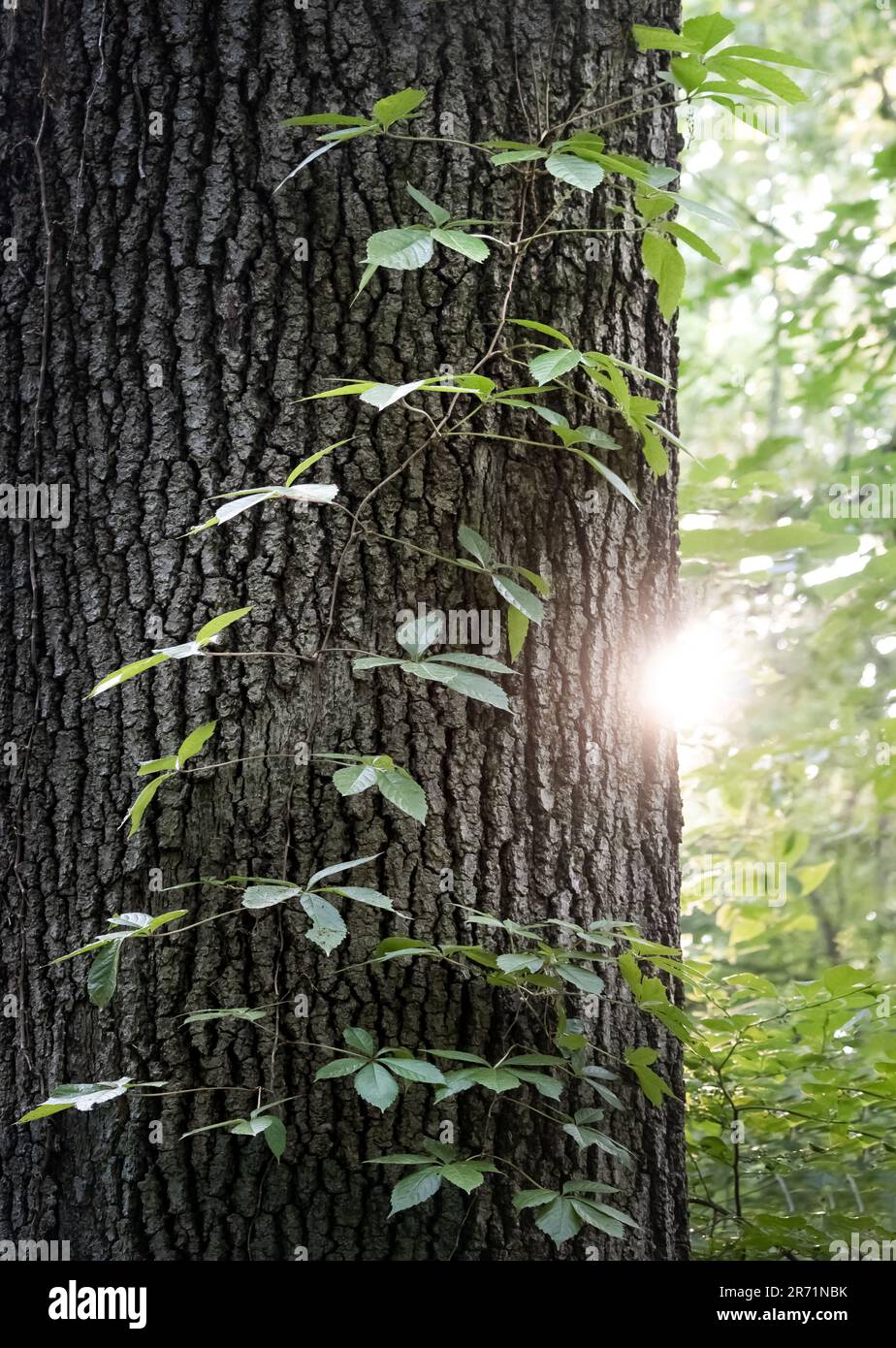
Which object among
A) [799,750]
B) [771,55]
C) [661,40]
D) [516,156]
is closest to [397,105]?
[516,156]

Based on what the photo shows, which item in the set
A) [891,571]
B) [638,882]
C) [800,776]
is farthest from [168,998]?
[800,776]

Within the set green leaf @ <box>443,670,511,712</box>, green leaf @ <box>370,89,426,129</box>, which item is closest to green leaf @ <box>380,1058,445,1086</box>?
green leaf @ <box>443,670,511,712</box>

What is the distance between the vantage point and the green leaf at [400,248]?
1.28 m

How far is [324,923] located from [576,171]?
1.02 meters

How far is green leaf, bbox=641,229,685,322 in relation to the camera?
1513 millimetres

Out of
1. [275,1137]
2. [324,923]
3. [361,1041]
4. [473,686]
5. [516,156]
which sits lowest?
[275,1137]

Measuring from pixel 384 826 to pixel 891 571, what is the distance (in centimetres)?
182

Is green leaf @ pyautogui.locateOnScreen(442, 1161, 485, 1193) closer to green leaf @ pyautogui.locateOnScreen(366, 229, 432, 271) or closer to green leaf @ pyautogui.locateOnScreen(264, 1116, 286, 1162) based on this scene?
green leaf @ pyautogui.locateOnScreen(264, 1116, 286, 1162)

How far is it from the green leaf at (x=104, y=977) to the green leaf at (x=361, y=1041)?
12.9 inches

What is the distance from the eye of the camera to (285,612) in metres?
1.58

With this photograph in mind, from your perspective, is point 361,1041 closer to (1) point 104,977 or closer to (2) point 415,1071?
(2) point 415,1071
